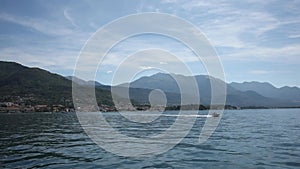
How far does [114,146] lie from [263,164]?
52.7ft

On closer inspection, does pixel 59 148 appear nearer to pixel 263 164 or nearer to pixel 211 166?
pixel 211 166

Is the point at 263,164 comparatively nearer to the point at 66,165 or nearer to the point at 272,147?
the point at 272,147

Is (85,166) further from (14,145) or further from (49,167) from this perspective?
Answer: (14,145)

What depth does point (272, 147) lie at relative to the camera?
31.9m

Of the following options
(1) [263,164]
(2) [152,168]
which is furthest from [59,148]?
(1) [263,164]

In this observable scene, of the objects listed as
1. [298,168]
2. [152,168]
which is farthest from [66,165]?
[298,168]

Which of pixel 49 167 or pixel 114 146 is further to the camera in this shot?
pixel 114 146

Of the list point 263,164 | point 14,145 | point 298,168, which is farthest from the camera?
point 14,145

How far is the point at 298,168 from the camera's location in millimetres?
21844

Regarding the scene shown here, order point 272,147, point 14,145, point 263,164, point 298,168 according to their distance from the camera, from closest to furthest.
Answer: point 298,168, point 263,164, point 272,147, point 14,145

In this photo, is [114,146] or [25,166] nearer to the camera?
[25,166]

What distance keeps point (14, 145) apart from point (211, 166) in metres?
24.1

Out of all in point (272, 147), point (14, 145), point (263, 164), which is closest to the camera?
point (263, 164)

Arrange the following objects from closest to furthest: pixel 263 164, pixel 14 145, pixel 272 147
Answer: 1. pixel 263 164
2. pixel 272 147
3. pixel 14 145
